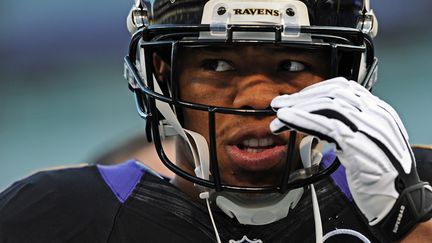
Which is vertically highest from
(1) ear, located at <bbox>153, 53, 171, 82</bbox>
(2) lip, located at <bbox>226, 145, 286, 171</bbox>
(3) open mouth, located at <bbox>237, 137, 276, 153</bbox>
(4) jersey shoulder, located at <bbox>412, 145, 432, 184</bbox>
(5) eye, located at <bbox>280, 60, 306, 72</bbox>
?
(5) eye, located at <bbox>280, 60, 306, 72</bbox>

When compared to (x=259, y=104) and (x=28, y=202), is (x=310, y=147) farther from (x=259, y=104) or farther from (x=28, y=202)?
(x=28, y=202)

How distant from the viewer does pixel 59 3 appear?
3590mm

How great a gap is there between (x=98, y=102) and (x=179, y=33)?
2320 millimetres

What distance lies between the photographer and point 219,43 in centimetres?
117

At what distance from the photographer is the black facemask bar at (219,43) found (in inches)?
44.8

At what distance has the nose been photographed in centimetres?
115

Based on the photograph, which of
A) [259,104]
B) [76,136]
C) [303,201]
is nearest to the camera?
[259,104]

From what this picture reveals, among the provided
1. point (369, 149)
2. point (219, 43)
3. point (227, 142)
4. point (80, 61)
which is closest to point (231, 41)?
point (219, 43)

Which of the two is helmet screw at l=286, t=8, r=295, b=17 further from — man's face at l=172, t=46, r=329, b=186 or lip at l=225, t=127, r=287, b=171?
lip at l=225, t=127, r=287, b=171

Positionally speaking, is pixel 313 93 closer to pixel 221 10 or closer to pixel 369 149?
pixel 369 149

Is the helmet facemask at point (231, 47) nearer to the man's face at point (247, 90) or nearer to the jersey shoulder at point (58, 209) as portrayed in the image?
the man's face at point (247, 90)

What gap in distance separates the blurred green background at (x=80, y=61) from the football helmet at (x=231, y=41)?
6.78ft

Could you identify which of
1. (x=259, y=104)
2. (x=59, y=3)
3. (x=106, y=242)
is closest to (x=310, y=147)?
(x=259, y=104)

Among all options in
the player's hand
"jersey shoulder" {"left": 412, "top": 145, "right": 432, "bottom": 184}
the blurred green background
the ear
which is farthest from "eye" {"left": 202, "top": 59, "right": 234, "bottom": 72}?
the blurred green background
